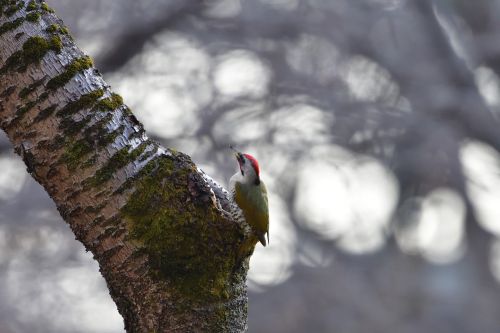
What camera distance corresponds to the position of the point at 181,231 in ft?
7.38

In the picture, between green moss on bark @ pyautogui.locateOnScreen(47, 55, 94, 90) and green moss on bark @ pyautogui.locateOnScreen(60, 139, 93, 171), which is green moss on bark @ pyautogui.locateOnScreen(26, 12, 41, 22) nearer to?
green moss on bark @ pyautogui.locateOnScreen(47, 55, 94, 90)

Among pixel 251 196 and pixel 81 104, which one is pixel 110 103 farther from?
pixel 251 196

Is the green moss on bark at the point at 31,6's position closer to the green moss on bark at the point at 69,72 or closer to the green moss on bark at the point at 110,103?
the green moss on bark at the point at 69,72

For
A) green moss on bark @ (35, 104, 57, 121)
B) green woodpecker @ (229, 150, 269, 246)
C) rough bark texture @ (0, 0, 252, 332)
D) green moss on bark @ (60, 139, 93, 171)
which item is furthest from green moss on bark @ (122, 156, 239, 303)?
green woodpecker @ (229, 150, 269, 246)

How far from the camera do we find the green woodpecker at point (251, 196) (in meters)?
2.95

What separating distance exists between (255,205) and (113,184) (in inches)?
48.0

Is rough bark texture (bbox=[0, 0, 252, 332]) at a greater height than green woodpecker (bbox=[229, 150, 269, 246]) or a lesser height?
greater

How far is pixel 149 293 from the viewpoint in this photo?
7.31 feet

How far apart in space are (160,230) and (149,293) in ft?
0.56

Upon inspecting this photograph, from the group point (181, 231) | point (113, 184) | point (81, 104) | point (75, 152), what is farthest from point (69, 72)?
point (181, 231)

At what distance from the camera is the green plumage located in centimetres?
291

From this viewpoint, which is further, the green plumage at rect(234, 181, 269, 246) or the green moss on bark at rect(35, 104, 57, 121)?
the green plumage at rect(234, 181, 269, 246)

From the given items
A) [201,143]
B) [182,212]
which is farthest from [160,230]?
[201,143]

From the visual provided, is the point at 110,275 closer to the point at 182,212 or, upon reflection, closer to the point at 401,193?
the point at 182,212
